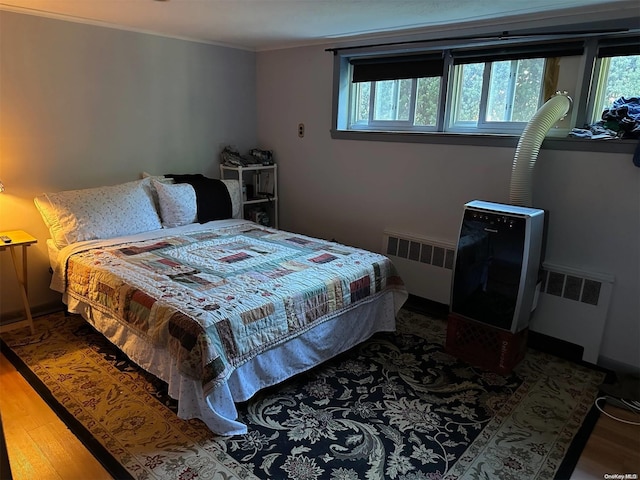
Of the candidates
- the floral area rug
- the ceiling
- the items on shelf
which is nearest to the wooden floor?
the floral area rug

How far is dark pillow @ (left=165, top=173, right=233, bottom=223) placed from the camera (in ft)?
11.7

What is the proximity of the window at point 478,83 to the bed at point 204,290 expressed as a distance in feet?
4.17

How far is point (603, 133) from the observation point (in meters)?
2.55

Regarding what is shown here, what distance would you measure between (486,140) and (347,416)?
2010 mm

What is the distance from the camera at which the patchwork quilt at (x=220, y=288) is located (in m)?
1.97

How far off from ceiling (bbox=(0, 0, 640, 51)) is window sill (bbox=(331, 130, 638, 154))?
2.37 feet

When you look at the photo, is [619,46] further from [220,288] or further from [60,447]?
[60,447]

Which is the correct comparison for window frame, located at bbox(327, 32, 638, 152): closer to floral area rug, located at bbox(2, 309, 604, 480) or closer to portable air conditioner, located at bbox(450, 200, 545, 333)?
portable air conditioner, located at bbox(450, 200, 545, 333)

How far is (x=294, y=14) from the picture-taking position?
2.77 metres

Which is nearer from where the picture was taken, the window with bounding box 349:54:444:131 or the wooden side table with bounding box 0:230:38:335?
the wooden side table with bounding box 0:230:38:335

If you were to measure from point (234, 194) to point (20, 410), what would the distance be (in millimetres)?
2233

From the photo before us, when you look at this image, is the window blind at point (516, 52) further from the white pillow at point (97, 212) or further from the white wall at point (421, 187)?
the white pillow at point (97, 212)

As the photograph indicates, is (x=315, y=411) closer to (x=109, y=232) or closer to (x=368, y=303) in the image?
(x=368, y=303)

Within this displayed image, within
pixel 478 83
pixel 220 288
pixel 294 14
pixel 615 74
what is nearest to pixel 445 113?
pixel 478 83
